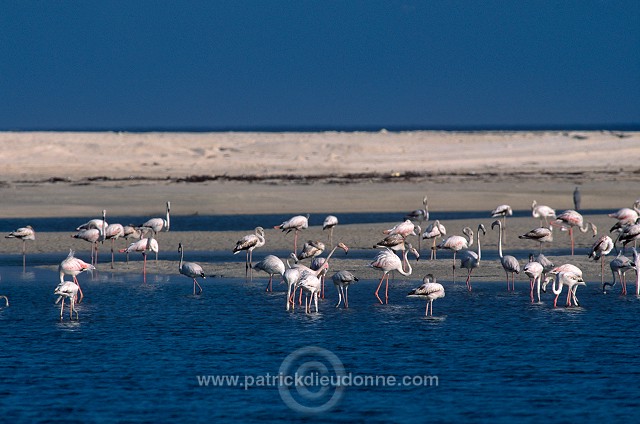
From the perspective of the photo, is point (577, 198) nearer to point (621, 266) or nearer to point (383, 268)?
point (621, 266)

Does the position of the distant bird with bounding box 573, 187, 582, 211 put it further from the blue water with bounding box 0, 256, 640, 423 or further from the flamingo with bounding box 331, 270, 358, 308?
the flamingo with bounding box 331, 270, 358, 308

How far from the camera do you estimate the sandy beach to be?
2186cm

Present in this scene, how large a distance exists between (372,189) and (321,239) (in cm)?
1281

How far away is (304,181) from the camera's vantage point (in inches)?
1502

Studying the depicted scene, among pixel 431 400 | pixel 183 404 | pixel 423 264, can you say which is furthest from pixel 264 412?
pixel 423 264

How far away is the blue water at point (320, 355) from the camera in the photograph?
30.0 feet

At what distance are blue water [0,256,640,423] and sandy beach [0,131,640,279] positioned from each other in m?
2.97

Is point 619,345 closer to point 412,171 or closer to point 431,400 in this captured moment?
point 431,400

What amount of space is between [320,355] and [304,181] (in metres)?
Answer: 27.3

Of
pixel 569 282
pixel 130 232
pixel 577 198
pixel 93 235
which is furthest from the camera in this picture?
pixel 577 198

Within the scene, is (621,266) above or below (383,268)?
above

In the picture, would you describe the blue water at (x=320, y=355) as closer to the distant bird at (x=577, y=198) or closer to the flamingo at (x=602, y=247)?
the flamingo at (x=602, y=247)

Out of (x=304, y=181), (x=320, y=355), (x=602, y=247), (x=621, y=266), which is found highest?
(x=304, y=181)

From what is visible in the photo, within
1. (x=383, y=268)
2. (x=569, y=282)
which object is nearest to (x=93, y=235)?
(x=383, y=268)
